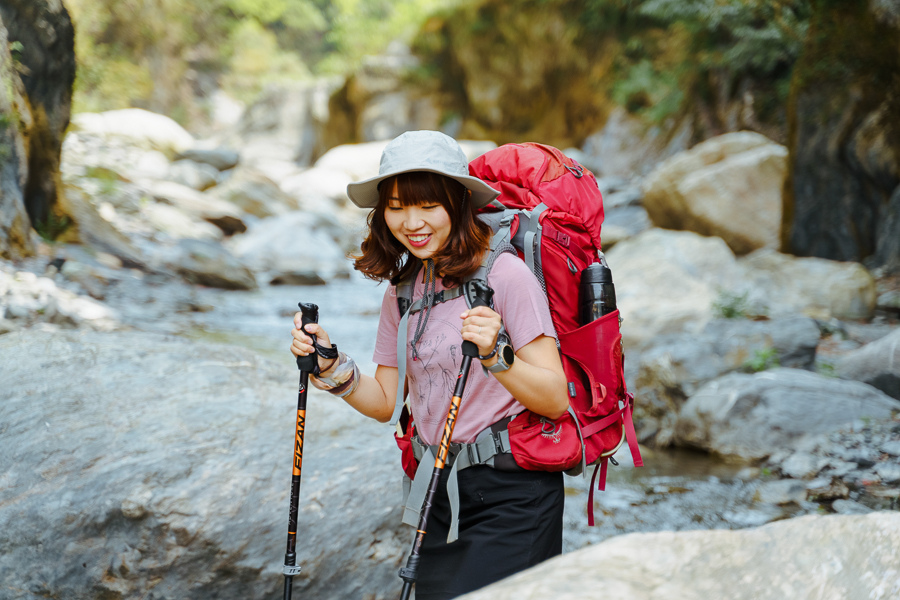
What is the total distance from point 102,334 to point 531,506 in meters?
2.77

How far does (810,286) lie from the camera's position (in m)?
8.30

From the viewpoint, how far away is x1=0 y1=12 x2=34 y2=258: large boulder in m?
6.59

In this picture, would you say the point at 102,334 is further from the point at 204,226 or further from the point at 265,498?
the point at 204,226

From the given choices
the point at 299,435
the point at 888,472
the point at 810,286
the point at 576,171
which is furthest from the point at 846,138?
the point at 299,435

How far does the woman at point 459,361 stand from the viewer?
1.85 meters

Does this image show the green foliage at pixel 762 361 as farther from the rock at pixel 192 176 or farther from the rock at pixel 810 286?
the rock at pixel 192 176

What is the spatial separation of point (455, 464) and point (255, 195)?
53.6ft

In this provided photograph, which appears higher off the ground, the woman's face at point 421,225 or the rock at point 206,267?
the rock at point 206,267

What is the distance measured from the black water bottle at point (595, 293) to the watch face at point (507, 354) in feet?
1.17

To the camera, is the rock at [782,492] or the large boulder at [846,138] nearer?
the rock at [782,492]

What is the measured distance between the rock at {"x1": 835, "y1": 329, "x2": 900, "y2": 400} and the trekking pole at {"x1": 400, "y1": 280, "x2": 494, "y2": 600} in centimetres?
474

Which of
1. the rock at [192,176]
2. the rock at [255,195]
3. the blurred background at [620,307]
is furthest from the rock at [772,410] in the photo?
the rock at [192,176]

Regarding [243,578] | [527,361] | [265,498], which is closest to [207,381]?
[265,498]

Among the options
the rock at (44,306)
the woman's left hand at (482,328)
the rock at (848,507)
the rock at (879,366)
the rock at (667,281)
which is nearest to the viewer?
the woman's left hand at (482,328)
